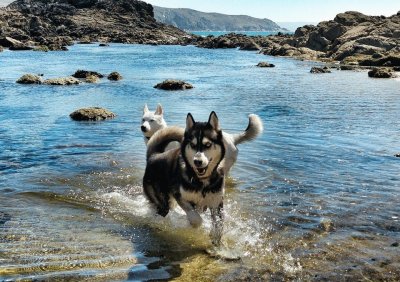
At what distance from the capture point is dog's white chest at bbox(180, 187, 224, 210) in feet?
24.5

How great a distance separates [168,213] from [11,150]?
7.99 meters

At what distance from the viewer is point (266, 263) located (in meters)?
7.08

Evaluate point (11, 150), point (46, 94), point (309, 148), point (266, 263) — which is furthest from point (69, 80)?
point (266, 263)

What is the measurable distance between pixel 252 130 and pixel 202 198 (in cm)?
359

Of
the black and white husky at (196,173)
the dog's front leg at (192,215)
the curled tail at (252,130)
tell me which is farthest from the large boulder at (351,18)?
the dog's front leg at (192,215)

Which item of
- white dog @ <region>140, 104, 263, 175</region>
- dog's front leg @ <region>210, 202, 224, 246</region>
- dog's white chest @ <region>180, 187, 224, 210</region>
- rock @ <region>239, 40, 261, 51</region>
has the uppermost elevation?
rock @ <region>239, 40, 261, 51</region>

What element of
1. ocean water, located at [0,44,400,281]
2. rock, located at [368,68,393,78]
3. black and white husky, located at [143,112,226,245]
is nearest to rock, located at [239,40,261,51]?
rock, located at [368,68,393,78]

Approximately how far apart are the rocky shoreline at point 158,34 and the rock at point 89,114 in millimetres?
28771

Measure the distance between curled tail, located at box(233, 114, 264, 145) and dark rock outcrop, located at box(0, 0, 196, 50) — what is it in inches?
3474

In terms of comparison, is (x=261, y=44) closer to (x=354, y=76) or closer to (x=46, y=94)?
(x=354, y=76)

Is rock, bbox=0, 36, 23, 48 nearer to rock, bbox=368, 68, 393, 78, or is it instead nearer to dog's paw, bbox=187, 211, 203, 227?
rock, bbox=368, 68, 393, 78

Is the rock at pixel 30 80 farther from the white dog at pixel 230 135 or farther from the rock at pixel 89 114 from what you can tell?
the white dog at pixel 230 135

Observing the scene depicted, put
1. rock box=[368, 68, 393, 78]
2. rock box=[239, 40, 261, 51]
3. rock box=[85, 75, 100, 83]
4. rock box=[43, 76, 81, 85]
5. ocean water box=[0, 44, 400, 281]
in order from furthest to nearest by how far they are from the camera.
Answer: rock box=[239, 40, 261, 51], rock box=[368, 68, 393, 78], rock box=[85, 75, 100, 83], rock box=[43, 76, 81, 85], ocean water box=[0, 44, 400, 281]

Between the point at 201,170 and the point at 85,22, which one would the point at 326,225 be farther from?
the point at 85,22
